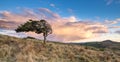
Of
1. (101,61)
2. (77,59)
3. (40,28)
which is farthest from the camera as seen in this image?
(40,28)

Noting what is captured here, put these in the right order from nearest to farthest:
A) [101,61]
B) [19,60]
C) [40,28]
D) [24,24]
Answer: [19,60] → [101,61] → [40,28] → [24,24]

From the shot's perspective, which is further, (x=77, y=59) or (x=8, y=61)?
(x=77, y=59)

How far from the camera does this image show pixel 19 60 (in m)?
15.8

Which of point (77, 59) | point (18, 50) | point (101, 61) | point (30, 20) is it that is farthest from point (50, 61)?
point (30, 20)

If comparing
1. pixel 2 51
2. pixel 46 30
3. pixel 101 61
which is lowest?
pixel 101 61

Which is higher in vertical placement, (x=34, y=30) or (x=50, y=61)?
(x=34, y=30)

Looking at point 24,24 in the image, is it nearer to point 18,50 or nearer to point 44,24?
point 44,24

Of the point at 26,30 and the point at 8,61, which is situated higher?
the point at 26,30

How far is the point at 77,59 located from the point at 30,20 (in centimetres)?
2578

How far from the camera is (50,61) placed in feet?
63.0

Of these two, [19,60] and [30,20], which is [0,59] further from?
[30,20]

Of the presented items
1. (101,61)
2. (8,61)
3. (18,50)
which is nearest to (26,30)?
(101,61)

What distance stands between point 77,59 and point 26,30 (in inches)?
1023

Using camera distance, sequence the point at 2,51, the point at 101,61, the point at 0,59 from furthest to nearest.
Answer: the point at 101,61
the point at 2,51
the point at 0,59
